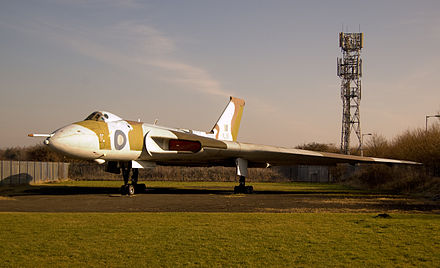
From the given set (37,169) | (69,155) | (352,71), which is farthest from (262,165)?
(352,71)

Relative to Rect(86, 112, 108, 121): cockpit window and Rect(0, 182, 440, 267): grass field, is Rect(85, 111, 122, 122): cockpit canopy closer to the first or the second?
Rect(86, 112, 108, 121): cockpit window

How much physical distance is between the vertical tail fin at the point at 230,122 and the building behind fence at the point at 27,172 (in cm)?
1253

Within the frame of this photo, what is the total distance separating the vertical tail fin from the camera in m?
24.9

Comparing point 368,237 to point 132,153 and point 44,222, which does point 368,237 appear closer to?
point 44,222

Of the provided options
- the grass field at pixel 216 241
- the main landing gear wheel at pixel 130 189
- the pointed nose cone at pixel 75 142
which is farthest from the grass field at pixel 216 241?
the main landing gear wheel at pixel 130 189

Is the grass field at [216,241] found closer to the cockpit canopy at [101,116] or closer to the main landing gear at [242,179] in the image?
the cockpit canopy at [101,116]

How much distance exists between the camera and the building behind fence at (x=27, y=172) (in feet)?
85.5

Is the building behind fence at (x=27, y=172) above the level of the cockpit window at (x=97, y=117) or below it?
below

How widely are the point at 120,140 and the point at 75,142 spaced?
2.13 meters

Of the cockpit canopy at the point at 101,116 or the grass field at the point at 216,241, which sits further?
the cockpit canopy at the point at 101,116

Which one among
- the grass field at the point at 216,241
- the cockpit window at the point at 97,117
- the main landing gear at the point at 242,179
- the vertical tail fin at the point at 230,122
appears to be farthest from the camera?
the vertical tail fin at the point at 230,122

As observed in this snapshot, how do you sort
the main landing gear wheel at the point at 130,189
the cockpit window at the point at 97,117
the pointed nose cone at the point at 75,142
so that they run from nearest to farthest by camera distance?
the pointed nose cone at the point at 75,142 < the cockpit window at the point at 97,117 < the main landing gear wheel at the point at 130,189

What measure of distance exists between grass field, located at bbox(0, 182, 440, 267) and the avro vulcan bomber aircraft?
18.9 ft

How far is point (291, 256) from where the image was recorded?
6012mm
